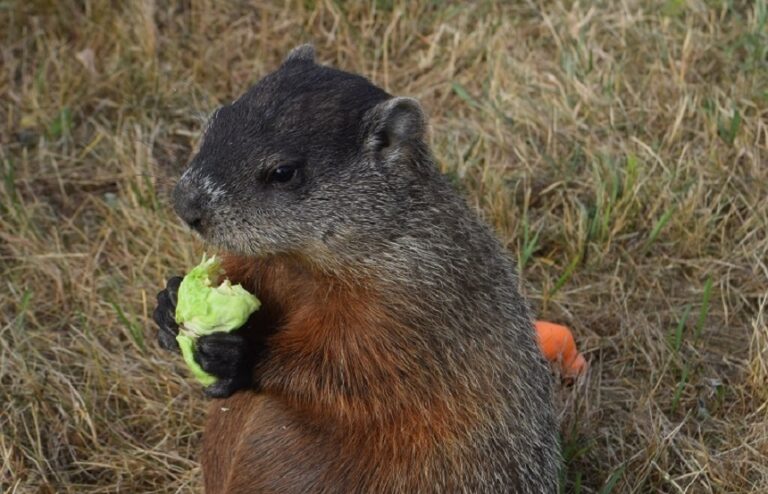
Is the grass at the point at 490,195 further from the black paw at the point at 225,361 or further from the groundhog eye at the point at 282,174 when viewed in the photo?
the groundhog eye at the point at 282,174

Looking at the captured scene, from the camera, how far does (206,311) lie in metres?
3.36

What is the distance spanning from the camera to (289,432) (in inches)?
132

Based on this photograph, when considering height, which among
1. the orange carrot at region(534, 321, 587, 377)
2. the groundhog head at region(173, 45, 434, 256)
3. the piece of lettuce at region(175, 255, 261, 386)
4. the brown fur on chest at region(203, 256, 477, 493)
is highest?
the groundhog head at region(173, 45, 434, 256)

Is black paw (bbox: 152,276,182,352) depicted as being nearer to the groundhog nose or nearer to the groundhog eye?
the groundhog nose

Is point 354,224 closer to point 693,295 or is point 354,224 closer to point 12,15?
point 693,295

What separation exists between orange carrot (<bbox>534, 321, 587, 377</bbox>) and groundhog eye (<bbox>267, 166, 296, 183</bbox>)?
154 cm

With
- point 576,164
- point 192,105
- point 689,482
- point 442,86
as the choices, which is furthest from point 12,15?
point 689,482

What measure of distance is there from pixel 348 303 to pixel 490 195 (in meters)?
1.83

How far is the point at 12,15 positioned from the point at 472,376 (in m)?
3.90

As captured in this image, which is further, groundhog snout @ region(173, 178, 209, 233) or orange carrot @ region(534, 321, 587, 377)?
orange carrot @ region(534, 321, 587, 377)

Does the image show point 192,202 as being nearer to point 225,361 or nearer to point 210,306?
point 210,306

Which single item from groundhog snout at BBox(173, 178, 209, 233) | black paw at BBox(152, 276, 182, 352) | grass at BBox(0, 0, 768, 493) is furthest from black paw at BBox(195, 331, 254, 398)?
grass at BBox(0, 0, 768, 493)

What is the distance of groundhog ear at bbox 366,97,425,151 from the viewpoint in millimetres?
3293

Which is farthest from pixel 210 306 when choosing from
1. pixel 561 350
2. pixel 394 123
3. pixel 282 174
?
pixel 561 350
